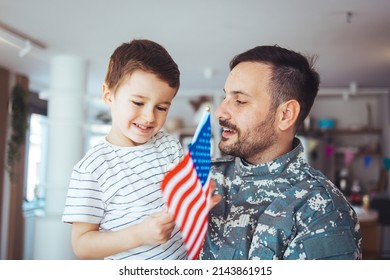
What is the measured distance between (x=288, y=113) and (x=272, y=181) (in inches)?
5.2

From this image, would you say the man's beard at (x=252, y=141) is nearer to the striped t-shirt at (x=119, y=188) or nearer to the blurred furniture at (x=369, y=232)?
the striped t-shirt at (x=119, y=188)

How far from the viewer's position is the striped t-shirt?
75 centimetres

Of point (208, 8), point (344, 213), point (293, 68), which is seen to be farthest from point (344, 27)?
point (344, 213)

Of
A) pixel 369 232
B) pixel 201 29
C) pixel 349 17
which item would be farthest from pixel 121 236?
pixel 369 232

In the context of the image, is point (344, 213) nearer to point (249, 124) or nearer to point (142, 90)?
point (249, 124)

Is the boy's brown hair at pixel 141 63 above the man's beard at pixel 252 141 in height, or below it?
above

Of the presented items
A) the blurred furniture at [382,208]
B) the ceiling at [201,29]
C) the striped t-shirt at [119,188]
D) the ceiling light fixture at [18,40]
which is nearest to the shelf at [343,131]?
the blurred furniture at [382,208]

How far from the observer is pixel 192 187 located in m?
0.69

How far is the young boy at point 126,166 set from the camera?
75 centimetres

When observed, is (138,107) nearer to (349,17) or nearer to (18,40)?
(18,40)

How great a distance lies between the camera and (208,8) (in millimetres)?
1637

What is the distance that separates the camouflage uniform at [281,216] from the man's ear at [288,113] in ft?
0.16

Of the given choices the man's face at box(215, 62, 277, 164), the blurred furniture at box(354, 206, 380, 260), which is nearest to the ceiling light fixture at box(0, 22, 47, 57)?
the man's face at box(215, 62, 277, 164)
